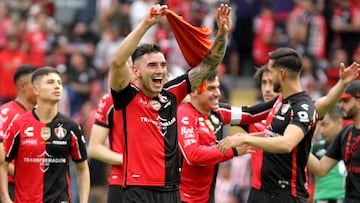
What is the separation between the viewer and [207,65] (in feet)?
37.6

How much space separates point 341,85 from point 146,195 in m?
2.76

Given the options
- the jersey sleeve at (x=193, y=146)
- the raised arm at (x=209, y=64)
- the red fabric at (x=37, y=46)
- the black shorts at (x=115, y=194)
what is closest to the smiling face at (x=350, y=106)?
the jersey sleeve at (x=193, y=146)

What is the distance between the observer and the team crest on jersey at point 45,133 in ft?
40.8

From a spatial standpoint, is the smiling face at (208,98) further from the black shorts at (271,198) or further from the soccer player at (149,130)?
the soccer player at (149,130)

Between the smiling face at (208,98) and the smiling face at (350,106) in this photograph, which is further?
the smiling face at (350,106)

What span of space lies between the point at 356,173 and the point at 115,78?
346 cm

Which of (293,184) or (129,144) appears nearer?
(129,144)

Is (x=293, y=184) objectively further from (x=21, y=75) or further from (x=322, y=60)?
(x=322, y=60)

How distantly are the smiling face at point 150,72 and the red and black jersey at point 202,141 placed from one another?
129 centimetres

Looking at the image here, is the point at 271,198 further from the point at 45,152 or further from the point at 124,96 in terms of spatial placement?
the point at 45,152

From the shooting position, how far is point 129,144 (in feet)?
36.2

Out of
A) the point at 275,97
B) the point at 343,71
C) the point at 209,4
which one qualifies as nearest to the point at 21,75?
the point at 275,97

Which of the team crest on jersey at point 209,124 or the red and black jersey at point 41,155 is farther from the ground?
the team crest on jersey at point 209,124

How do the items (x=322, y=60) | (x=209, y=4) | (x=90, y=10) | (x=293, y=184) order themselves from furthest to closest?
(x=90, y=10) → (x=209, y=4) → (x=322, y=60) → (x=293, y=184)
